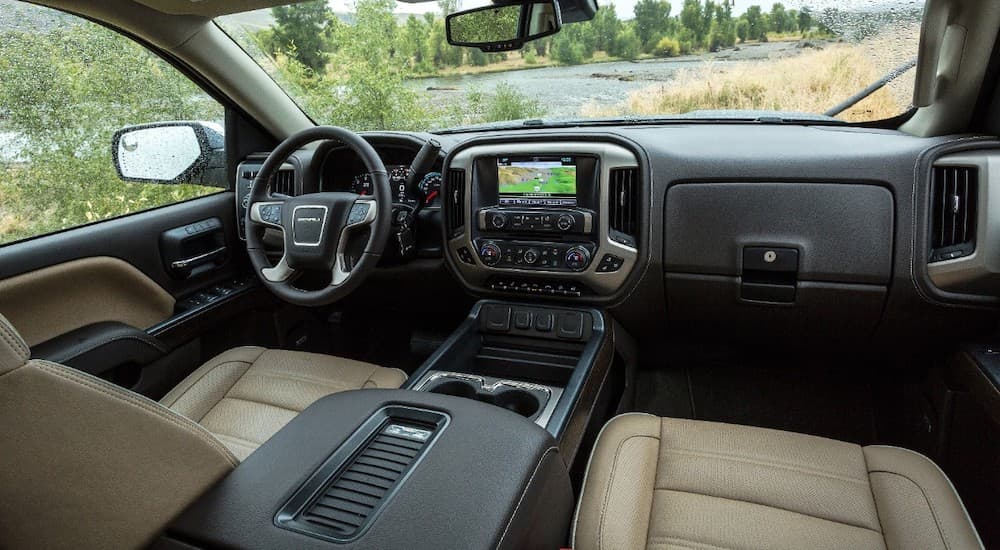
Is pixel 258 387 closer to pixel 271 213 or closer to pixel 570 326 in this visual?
pixel 271 213

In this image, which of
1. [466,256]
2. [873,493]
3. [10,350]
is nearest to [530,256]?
[466,256]

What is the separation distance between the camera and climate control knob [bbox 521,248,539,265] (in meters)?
2.27

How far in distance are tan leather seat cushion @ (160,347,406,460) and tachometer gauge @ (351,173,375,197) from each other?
2.51 ft

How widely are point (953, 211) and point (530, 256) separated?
1.29 metres

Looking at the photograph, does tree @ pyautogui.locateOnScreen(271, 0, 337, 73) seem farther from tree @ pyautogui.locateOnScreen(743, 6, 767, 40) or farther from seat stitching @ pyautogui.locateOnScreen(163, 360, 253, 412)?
tree @ pyautogui.locateOnScreen(743, 6, 767, 40)

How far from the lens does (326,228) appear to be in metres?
1.99

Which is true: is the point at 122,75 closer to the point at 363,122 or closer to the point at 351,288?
the point at 363,122

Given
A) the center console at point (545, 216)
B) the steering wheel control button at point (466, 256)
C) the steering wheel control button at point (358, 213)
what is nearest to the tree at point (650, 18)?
the center console at point (545, 216)

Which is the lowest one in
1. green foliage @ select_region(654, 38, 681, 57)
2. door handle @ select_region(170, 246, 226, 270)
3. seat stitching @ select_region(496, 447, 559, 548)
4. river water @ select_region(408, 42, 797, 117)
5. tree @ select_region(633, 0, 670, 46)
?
seat stitching @ select_region(496, 447, 559, 548)

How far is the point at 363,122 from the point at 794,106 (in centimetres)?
188

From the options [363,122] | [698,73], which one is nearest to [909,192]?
[698,73]

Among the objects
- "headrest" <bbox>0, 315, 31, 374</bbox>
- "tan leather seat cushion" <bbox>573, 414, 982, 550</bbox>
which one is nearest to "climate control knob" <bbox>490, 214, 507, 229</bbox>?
"tan leather seat cushion" <bbox>573, 414, 982, 550</bbox>

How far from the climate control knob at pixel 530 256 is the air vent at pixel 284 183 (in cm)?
103

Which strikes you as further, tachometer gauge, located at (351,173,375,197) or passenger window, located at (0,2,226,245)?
tachometer gauge, located at (351,173,375,197)
